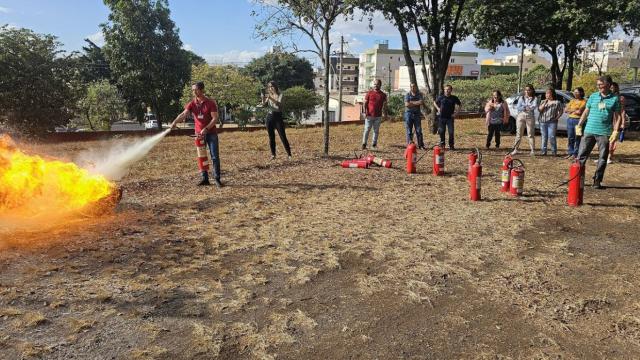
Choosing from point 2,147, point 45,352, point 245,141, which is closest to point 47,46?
point 245,141

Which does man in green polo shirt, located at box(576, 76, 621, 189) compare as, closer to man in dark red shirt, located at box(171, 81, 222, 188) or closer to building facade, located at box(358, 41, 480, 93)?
man in dark red shirt, located at box(171, 81, 222, 188)

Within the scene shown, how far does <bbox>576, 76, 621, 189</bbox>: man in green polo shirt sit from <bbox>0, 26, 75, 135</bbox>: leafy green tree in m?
20.4

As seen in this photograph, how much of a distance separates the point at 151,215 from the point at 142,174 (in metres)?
4.32

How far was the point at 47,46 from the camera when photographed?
2048 cm

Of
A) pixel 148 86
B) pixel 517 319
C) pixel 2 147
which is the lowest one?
pixel 517 319

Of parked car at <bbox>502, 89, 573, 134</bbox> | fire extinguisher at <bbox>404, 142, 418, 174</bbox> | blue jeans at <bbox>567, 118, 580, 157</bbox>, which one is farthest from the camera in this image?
parked car at <bbox>502, 89, 573, 134</bbox>

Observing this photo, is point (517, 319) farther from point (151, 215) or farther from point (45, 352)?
point (151, 215)

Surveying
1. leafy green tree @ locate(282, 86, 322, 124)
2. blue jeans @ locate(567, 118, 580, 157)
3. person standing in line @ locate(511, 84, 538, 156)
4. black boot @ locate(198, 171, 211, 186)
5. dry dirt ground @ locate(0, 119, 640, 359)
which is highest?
leafy green tree @ locate(282, 86, 322, 124)

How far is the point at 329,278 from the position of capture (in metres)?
4.81

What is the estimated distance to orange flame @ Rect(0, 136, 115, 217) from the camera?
6482 mm

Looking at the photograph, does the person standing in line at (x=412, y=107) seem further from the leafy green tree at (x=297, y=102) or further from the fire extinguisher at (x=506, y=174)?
the leafy green tree at (x=297, y=102)

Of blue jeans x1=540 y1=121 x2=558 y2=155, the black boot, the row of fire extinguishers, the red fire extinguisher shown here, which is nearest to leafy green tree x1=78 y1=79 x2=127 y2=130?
the black boot

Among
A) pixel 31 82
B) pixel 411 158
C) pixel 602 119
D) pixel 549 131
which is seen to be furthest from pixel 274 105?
pixel 31 82

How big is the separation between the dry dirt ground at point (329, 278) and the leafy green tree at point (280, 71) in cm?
6283
